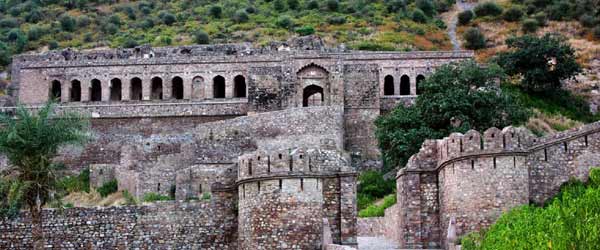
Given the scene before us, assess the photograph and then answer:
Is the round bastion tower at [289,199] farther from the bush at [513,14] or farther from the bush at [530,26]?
the bush at [513,14]

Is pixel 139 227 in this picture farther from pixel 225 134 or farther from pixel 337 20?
pixel 337 20

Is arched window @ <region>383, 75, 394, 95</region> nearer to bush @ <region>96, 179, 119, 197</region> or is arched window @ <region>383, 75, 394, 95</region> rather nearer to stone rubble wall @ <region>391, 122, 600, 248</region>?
bush @ <region>96, 179, 119, 197</region>

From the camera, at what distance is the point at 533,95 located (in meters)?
60.5

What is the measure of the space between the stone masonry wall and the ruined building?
1.2 inches

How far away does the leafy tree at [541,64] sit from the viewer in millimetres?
60000

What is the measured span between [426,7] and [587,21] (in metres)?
19.6

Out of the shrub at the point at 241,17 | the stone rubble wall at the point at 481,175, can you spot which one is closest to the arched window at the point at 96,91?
the stone rubble wall at the point at 481,175

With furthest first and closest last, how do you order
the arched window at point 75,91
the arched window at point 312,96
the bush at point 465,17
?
the bush at point 465,17, the arched window at point 75,91, the arched window at point 312,96

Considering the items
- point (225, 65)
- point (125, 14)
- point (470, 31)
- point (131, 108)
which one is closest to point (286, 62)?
point (225, 65)

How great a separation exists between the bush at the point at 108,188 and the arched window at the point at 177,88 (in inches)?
605

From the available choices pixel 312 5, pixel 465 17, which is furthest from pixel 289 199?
pixel 312 5

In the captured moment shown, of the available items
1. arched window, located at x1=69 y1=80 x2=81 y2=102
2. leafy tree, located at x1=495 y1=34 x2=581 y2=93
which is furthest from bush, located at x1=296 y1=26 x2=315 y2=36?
leafy tree, located at x1=495 y1=34 x2=581 y2=93

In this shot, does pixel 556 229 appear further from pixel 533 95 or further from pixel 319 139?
pixel 533 95

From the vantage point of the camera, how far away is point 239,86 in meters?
62.1
